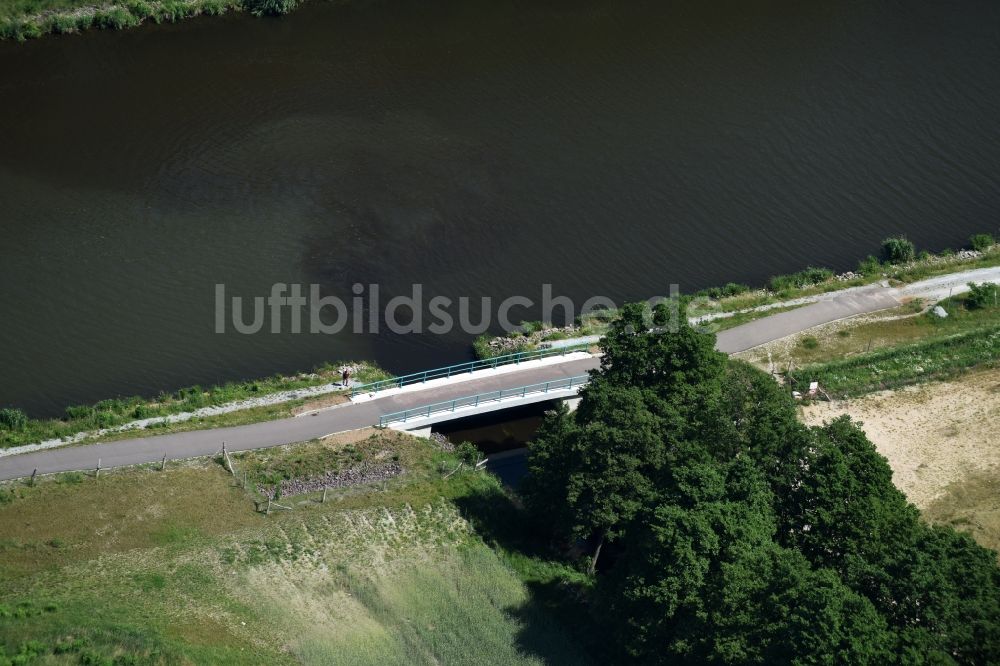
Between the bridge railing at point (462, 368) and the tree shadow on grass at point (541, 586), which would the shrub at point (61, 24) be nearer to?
the bridge railing at point (462, 368)

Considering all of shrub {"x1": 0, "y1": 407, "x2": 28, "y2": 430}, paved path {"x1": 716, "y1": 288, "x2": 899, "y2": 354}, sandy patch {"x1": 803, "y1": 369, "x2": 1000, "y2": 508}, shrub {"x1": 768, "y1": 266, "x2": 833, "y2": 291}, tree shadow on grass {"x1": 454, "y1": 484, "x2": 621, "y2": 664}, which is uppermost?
shrub {"x1": 768, "y1": 266, "x2": 833, "y2": 291}

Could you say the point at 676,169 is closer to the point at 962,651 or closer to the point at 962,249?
the point at 962,249

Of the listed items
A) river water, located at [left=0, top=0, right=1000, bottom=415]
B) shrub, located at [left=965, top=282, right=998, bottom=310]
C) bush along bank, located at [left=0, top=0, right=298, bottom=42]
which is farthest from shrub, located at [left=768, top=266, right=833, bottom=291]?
bush along bank, located at [left=0, top=0, right=298, bottom=42]

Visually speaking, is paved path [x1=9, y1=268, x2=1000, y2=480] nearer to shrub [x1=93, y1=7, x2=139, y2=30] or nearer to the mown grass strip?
the mown grass strip

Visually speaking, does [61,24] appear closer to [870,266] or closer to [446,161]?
[446,161]

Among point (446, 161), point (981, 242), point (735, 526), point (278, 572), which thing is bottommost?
point (278, 572)

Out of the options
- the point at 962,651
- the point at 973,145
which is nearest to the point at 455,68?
the point at 973,145

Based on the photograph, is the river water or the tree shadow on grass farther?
the river water

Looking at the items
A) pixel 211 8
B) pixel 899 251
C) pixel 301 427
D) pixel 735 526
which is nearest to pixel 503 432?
pixel 301 427
